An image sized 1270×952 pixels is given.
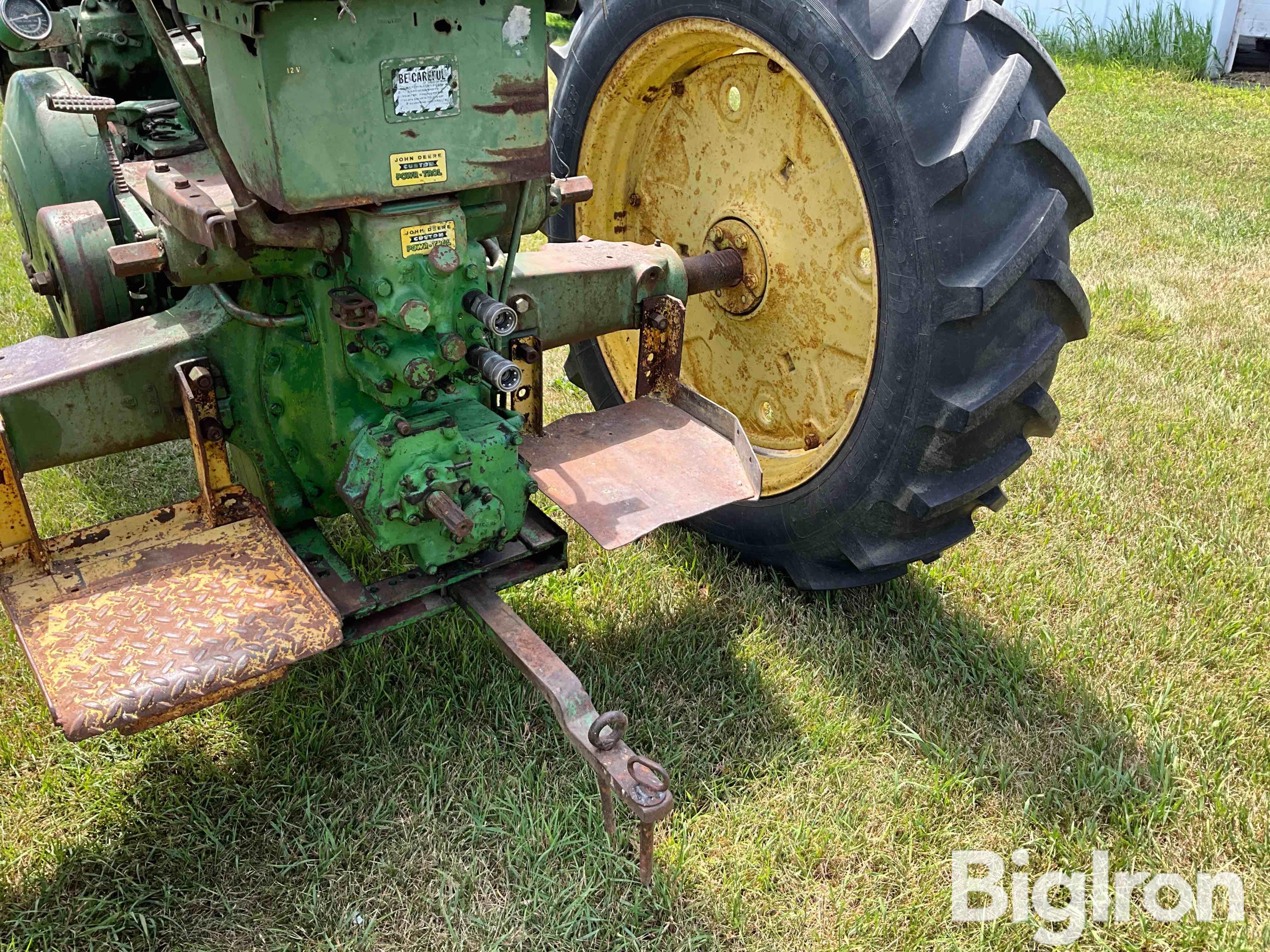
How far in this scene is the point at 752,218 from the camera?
2826 millimetres

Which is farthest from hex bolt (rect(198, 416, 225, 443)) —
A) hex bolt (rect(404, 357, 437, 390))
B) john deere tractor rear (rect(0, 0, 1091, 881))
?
hex bolt (rect(404, 357, 437, 390))

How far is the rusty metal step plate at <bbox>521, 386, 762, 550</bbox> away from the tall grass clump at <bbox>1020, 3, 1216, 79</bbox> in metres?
7.78

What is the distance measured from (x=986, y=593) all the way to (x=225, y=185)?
210 cm

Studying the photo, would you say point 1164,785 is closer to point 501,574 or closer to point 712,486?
point 712,486

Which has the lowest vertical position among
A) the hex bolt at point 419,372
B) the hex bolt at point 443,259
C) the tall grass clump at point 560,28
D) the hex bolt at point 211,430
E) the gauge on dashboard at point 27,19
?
the tall grass clump at point 560,28

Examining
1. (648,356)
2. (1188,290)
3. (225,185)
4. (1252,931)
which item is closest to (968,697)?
(1252,931)

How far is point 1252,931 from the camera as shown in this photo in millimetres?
2000

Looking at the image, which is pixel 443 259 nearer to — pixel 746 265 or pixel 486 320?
pixel 486 320

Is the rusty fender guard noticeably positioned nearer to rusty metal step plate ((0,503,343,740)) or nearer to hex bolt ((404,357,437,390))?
rusty metal step plate ((0,503,343,740))

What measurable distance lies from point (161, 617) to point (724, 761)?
1198 millimetres

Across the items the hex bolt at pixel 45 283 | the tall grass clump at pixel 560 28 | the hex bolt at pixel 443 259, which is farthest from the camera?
the tall grass clump at pixel 560 28
